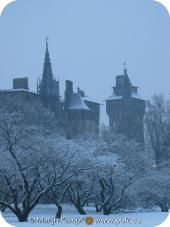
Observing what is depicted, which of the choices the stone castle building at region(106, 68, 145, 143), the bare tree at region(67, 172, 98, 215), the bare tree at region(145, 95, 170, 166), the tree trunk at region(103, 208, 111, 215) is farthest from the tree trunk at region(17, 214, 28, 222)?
the bare tree at region(145, 95, 170, 166)

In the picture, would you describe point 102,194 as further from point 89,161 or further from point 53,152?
point 53,152

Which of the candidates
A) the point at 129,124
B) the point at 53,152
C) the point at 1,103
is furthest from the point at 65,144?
the point at 1,103

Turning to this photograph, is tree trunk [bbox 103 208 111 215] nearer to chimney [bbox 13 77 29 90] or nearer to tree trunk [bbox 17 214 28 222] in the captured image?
tree trunk [bbox 17 214 28 222]

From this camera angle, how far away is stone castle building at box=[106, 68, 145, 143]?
11539 millimetres

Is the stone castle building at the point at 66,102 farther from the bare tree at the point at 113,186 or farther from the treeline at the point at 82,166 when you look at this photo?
the bare tree at the point at 113,186

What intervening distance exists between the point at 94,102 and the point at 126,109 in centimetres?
94

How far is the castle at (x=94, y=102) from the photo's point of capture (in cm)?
1155

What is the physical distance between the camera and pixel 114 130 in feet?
43.5

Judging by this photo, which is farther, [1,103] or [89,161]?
[1,103]

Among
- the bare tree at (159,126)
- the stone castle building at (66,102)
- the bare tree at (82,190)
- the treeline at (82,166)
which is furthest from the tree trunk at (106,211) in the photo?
the stone castle building at (66,102)

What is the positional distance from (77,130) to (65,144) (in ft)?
7.66

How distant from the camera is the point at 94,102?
11.9 metres

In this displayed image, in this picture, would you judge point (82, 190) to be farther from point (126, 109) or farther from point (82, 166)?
point (126, 109)

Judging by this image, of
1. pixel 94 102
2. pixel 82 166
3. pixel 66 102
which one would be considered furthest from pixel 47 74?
pixel 82 166
